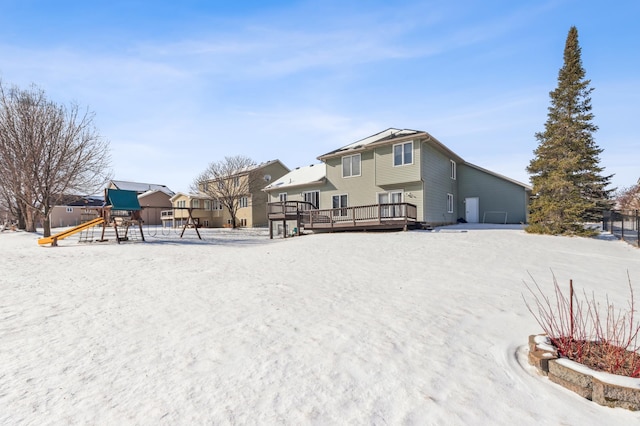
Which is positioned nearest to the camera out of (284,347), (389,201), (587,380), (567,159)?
(587,380)

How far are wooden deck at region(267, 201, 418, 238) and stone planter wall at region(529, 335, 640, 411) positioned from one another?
43.8 ft

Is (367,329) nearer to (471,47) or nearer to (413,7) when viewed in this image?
(413,7)

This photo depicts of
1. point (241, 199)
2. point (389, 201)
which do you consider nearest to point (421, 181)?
point (389, 201)

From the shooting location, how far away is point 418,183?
1903 cm

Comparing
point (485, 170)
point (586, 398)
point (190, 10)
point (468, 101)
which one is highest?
point (190, 10)

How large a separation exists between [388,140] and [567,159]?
32.4 feet

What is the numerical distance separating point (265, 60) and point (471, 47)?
25.0 feet

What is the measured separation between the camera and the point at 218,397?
9.55ft

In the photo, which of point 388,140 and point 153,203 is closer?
point 388,140

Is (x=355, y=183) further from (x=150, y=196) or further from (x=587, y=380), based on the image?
(x=150, y=196)

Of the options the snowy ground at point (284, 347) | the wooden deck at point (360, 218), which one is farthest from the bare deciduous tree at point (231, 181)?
the snowy ground at point (284, 347)

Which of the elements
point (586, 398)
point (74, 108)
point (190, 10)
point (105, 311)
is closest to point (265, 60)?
point (190, 10)

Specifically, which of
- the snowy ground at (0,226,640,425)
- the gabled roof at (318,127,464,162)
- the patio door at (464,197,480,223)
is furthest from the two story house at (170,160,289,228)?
the snowy ground at (0,226,640,425)

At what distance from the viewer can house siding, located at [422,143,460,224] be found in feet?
62.9
